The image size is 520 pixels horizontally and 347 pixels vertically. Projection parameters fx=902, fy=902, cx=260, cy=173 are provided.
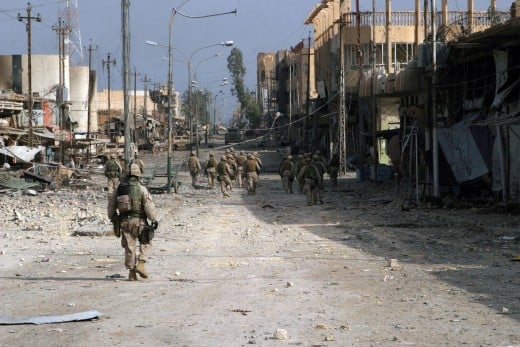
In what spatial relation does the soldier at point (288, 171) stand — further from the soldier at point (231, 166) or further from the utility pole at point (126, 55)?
the utility pole at point (126, 55)

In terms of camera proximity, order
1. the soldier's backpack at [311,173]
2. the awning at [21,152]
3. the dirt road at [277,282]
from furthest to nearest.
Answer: the awning at [21,152], the soldier's backpack at [311,173], the dirt road at [277,282]

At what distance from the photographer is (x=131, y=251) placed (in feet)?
39.7

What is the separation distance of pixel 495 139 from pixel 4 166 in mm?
24452

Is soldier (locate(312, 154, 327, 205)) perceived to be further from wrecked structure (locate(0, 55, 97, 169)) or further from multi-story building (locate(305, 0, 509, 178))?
wrecked structure (locate(0, 55, 97, 169))

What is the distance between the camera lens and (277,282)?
38.2 feet

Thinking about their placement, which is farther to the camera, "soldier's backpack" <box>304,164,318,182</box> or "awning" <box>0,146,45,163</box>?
"awning" <box>0,146,45,163</box>

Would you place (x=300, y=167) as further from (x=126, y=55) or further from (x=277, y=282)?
(x=277, y=282)

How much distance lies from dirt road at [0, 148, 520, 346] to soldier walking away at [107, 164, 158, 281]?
35cm

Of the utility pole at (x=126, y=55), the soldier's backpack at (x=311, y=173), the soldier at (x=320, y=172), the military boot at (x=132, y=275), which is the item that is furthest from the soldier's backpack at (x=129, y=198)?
the soldier at (x=320, y=172)

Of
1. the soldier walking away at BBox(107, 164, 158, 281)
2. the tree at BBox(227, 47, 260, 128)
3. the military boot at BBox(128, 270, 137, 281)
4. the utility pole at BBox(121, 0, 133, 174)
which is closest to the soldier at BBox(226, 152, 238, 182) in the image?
the utility pole at BBox(121, 0, 133, 174)

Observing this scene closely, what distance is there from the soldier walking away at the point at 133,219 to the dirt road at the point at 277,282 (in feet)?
1.16

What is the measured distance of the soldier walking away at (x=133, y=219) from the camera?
12109mm

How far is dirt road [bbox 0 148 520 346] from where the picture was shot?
8.16 meters

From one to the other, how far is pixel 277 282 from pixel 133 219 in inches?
84.8
